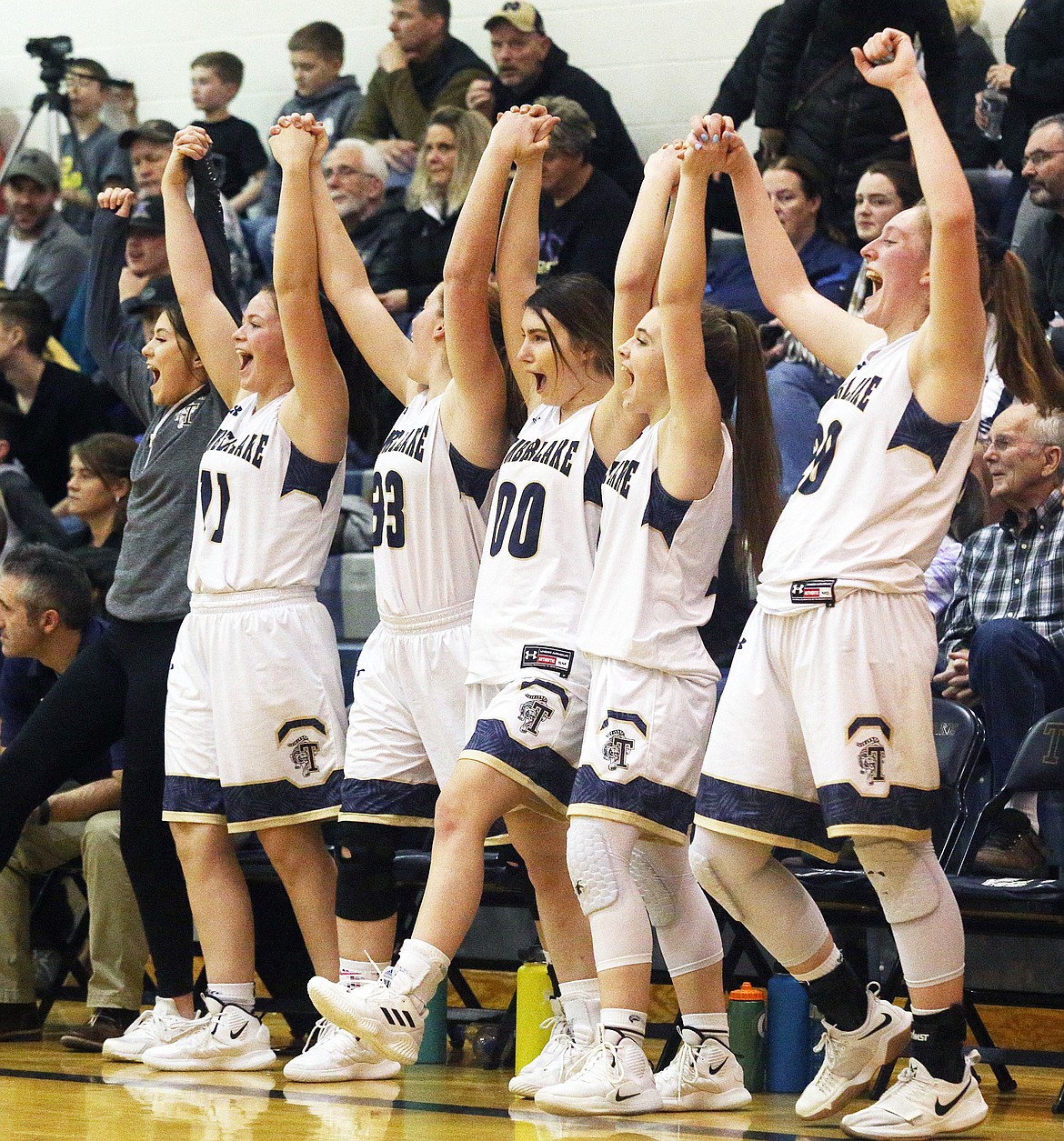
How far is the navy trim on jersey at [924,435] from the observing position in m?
3.60

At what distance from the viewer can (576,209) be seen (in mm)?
7328

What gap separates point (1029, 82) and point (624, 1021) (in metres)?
4.57

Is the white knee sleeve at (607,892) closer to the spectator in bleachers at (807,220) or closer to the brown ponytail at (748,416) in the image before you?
the brown ponytail at (748,416)

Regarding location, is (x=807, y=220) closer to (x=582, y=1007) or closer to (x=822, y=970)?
(x=582, y=1007)

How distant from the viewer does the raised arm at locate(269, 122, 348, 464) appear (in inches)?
182

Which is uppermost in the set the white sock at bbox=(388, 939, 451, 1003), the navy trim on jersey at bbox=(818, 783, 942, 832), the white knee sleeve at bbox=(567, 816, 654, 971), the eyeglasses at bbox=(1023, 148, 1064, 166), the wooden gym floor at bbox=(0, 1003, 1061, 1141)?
the eyeglasses at bbox=(1023, 148, 1064, 166)

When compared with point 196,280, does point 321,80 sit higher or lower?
higher

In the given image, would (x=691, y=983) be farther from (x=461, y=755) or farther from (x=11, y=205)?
(x=11, y=205)

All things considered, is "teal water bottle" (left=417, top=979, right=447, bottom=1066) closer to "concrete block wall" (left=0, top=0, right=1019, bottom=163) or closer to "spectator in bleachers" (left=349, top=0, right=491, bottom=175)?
"spectator in bleachers" (left=349, top=0, right=491, bottom=175)

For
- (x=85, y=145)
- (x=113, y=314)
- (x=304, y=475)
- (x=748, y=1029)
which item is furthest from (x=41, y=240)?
(x=748, y=1029)

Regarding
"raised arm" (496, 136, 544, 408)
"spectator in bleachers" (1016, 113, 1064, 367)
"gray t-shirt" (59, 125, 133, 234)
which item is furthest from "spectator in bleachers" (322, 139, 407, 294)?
"raised arm" (496, 136, 544, 408)

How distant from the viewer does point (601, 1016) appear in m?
3.81

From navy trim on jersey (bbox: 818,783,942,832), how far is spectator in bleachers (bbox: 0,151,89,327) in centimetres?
685

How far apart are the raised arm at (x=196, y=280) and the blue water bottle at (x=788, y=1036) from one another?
211 cm
